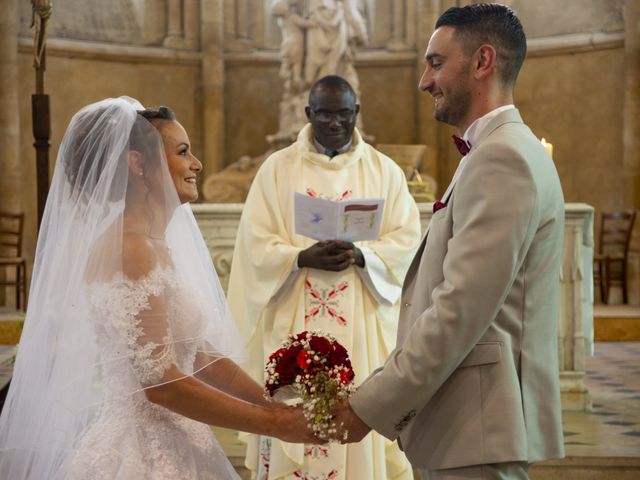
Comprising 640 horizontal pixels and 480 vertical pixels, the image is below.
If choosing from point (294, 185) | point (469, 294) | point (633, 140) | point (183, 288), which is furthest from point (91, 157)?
point (633, 140)

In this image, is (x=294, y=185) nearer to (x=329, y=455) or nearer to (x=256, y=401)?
(x=329, y=455)

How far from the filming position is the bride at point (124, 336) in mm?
2709

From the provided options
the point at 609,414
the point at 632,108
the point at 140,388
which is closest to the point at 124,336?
the point at 140,388

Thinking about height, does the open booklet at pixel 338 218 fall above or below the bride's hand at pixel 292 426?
above

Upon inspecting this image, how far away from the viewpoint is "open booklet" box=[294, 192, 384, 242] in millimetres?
4262

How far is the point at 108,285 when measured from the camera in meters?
2.73

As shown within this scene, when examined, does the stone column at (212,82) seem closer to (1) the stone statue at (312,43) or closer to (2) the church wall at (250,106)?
(2) the church wall at (250,106)

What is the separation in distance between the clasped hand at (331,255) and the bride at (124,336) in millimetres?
1383

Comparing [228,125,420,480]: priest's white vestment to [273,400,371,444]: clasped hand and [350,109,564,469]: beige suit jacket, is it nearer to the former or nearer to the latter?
[273,400,371,444]: clasped hand

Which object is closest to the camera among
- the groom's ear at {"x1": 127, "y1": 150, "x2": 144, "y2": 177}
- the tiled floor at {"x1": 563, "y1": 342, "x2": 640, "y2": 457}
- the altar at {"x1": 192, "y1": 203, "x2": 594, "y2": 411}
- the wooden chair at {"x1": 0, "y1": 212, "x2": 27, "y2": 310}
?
the groom's ear at {"x1": 127, "y1": 150, "x2": 144, "y2": 177}

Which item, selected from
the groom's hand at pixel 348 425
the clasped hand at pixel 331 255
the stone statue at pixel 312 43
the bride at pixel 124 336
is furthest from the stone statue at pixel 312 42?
the groom's hand at pixel 348 425

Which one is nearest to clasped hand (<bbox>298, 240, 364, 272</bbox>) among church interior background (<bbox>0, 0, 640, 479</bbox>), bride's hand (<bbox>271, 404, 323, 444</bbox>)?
bride's hand (<bbox>271, 404, 323, 444</bbox>)

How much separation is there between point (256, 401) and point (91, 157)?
0.82m

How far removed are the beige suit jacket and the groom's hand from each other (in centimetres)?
7
